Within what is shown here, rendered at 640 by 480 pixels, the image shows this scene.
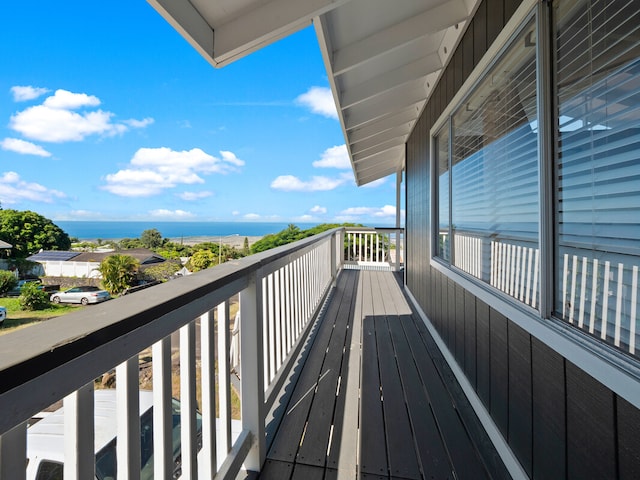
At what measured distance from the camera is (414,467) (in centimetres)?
153

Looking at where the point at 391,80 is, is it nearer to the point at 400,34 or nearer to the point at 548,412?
the point at 400,34

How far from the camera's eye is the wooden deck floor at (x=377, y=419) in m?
1.53

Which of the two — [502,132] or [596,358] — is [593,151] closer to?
[596,358]

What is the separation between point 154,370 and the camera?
2.90ft

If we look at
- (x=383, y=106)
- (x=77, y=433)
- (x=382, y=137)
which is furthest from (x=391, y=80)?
(x=77, y=433)

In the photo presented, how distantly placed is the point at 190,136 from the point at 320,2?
8903 centimetres

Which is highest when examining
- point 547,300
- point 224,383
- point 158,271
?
point 547,300

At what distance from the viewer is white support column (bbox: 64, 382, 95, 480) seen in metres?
0.63

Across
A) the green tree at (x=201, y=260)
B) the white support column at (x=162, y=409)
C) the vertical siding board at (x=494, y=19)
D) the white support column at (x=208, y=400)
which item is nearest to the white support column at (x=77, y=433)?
the white support column at (x=162, y=409)

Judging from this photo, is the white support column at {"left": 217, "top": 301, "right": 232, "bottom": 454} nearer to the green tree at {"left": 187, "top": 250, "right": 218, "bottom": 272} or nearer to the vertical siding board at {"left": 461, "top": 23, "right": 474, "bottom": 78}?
the vertical siding board at {"left": 461, "top": 23, "right": 474, "bottom": 78}

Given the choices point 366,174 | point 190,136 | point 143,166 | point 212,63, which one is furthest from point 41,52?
point 212,63

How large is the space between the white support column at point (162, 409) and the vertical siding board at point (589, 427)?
1.27 metres

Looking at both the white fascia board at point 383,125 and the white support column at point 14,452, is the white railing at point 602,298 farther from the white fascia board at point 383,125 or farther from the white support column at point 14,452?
the white fascia board at point 383,125

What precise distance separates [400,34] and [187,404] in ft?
8.80
